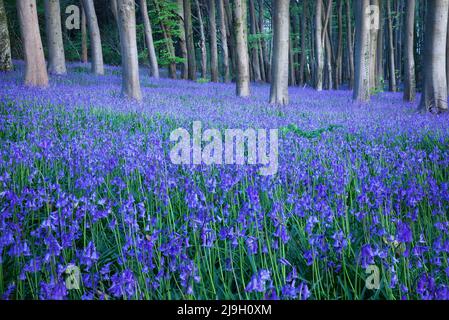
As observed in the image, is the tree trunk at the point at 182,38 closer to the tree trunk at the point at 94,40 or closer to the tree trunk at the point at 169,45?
the tree trunk at the point at 169,45

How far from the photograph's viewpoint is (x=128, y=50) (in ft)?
31.8

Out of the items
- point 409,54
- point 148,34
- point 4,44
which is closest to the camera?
point 409,54

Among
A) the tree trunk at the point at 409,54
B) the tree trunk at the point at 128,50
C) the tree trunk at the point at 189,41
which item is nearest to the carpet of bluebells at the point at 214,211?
the tree trunk at the point at 128,50

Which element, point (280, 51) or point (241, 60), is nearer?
point (280, 51)

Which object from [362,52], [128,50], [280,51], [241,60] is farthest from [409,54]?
[128,50]

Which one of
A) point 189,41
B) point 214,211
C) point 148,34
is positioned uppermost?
point 148,34

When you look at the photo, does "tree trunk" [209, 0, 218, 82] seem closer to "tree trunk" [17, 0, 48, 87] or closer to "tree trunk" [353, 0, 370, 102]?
"tree trunk" [353, 0, 370, 102]

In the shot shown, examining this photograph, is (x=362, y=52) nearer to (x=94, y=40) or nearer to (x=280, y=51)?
(x=280, y=51)

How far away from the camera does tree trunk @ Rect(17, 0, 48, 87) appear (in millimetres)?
9943

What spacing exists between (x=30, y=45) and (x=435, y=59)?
32.5ft

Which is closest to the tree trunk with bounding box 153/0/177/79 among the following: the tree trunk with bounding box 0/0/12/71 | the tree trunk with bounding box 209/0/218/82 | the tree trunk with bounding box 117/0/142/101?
the tree trunk with bounding box 209/0/218/82

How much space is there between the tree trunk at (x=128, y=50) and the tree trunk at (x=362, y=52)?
6.76 metres
